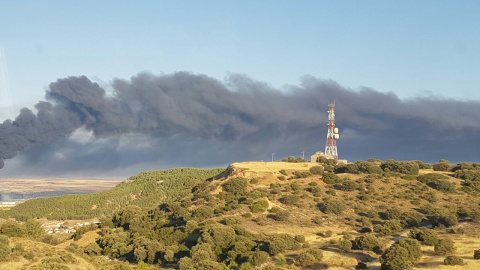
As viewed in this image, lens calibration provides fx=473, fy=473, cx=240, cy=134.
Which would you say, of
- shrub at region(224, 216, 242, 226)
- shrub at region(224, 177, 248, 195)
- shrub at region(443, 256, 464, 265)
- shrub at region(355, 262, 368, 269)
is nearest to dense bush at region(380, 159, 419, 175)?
shrub at region(224, 177, 248, 195)

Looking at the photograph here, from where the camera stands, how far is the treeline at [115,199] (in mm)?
139625

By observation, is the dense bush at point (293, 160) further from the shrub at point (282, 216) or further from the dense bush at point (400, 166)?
the shrub at point (282, 216)

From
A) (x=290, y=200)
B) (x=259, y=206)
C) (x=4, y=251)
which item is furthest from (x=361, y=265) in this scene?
(x=290, y=200)

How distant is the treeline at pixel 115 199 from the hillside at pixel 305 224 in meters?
34.1

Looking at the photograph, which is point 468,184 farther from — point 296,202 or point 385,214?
point 296,202

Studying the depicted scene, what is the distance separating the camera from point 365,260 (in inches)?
2106

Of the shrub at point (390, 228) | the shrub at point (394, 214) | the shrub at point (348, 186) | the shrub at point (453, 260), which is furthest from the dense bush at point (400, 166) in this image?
the shrub at point (453, 260)

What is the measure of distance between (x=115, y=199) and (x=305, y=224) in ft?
309

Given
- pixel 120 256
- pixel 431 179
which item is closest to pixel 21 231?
pixel 120 256

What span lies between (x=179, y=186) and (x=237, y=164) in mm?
47911

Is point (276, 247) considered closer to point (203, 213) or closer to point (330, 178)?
point (203, 213)

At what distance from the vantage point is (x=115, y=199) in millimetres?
155875

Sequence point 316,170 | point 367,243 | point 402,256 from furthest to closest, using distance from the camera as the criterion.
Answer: point 316,170, point 367,243, point 402,256

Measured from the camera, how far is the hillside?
53.3 m
